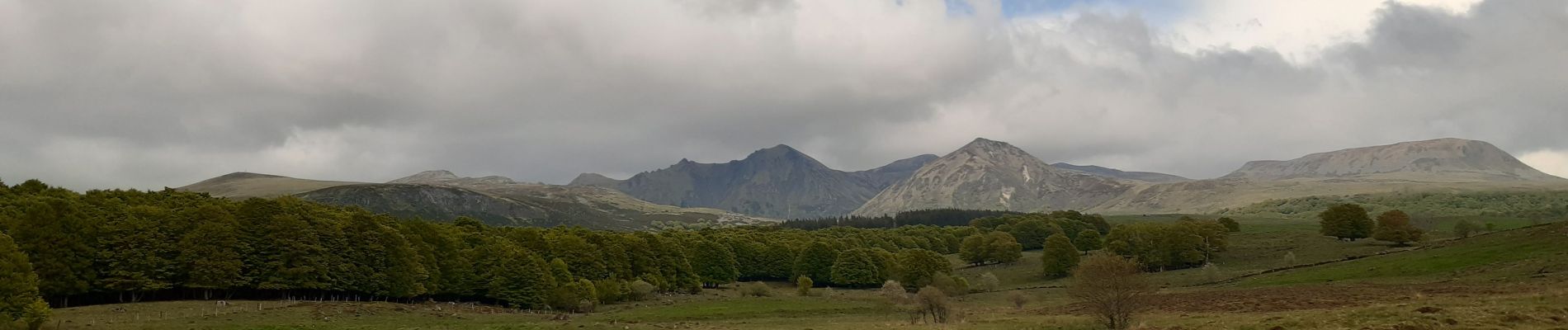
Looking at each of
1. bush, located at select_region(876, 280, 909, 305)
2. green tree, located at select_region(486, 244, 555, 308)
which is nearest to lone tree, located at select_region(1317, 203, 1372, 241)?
bush, located at select_region(876, 280, 909, 305)

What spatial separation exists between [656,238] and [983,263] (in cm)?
7100

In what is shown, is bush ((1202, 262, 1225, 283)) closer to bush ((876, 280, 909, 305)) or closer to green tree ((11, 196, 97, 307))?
bush ((876, 280, 909, 305))

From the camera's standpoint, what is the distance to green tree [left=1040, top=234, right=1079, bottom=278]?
130 meters

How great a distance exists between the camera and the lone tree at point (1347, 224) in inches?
5359

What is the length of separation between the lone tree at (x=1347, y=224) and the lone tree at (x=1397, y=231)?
9.74 m

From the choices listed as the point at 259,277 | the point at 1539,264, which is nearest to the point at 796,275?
the point at 259,277

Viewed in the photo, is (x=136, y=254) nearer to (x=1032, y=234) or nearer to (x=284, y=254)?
(x=284, y=254)

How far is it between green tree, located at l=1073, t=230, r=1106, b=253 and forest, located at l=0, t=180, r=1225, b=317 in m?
31.1

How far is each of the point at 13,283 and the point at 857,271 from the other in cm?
10573

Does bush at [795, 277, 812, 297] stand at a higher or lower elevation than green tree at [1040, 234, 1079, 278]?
lower

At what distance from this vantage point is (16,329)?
1686 inches

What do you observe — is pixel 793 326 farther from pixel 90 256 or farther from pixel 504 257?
pixel 90 256

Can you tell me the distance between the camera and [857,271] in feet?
438

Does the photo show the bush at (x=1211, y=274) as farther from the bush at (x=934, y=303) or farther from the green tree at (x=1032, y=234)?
the green tree at (x=1032, y=234)
